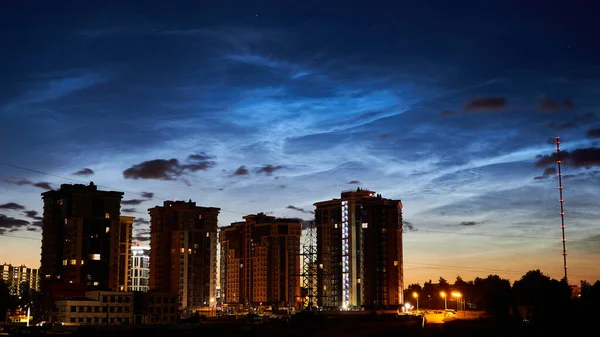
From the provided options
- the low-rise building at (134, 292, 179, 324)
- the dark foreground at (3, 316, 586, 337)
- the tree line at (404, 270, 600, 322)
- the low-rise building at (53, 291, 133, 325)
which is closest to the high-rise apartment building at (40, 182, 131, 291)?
the low-rise building at (134, 292, 179, 324)

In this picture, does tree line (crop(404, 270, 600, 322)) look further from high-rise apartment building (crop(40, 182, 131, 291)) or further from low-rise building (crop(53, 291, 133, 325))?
high-rise apartment building (crop(40, 182, 131, 291))

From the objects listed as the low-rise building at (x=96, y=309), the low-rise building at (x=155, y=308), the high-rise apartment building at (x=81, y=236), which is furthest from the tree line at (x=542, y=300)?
the high-rise apartment building at (x=81, y=236)

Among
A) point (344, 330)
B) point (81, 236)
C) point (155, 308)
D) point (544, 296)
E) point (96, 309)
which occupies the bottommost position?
point (344, 330)

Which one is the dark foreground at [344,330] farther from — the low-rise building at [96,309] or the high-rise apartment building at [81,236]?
the high-rise apartment building at [81,236]

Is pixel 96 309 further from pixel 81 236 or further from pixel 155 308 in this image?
pixel 81 236

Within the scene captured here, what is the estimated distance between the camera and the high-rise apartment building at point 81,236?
18088cm

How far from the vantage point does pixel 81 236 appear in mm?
182125

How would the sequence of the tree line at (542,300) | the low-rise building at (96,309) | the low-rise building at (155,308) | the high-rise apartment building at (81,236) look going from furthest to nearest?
the high-rise apartment building at (81,236) < the low-rise building at (155,308) < the low-rise building at (96,309) < the tree line at (542,300)

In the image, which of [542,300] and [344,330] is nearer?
[344,330]

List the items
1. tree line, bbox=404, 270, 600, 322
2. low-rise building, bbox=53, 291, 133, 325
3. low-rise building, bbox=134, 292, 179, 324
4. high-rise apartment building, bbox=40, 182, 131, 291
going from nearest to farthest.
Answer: tree line, bbox=404, 270, 600, 322 → low-rise building, bbox=53, 291, 133, 325 → low-rise building, bbox=134, 292, 179, 324 → high-rise apartment building, bbox=40, 182, 131, 291

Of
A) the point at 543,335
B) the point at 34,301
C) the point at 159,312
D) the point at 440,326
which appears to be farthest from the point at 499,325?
the point at 34,301

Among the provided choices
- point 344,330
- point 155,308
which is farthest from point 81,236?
point 344,330

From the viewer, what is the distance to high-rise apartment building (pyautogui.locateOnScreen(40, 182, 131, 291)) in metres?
181

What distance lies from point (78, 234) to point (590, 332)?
125726mm
